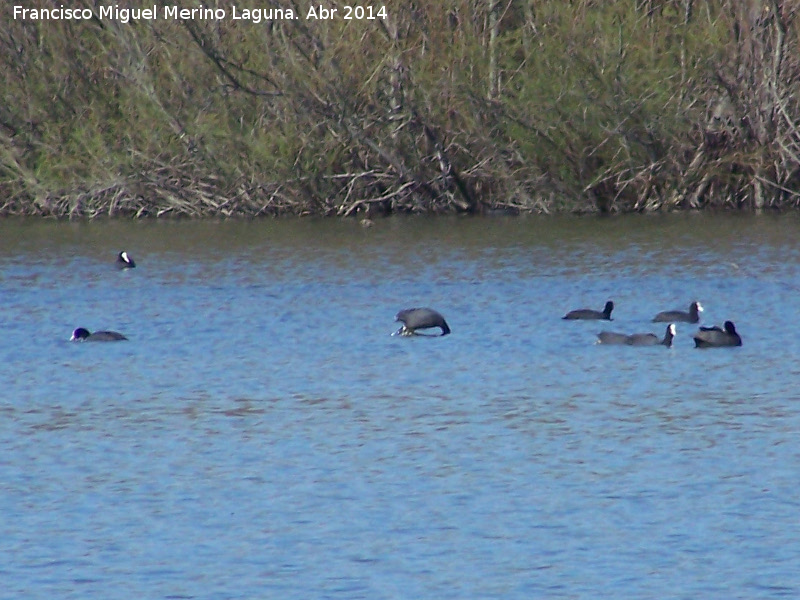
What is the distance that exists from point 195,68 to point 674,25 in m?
9.17

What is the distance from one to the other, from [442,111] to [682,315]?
46.2 ft

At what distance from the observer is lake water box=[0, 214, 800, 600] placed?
930cm

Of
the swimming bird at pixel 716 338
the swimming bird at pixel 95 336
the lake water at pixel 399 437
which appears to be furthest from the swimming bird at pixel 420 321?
the swimming bird at pixel 95 336

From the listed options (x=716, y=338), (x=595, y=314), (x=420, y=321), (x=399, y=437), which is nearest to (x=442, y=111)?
(x=595, y=314)

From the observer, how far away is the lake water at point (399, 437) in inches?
366

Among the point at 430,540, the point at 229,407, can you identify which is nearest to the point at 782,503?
the point at 430,540

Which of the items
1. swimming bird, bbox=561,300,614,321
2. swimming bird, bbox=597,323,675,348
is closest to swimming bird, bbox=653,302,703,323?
swimming bird, bbox=561,300,614,321

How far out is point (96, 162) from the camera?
3344 centimetres

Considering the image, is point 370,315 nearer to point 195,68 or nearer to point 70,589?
point 70,589

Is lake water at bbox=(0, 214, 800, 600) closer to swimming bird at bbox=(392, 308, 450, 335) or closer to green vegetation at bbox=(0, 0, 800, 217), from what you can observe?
swimming bird at bbox=(392, 308, 450, 335)

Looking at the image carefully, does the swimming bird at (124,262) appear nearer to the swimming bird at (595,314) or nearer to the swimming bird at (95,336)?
the swimming bird at (95,336)

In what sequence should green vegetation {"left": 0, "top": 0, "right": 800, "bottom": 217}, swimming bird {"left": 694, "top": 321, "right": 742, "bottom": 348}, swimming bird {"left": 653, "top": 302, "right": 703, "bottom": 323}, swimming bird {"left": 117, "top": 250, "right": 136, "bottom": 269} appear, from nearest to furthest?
swimming bird {"left": 694, "top": 321, "right": 742, "bottom": 348}, swimming bird {"left": 653, "top": 302, "right": 703, "bottom": 323}, swimming bird {"left": 117, "top": 250, "right": 136, "bottom": 269}, green vegetation {"left": 0, "top": 0, "right": 800, "bottom": 217}

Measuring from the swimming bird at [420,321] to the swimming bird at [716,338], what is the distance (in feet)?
9.29

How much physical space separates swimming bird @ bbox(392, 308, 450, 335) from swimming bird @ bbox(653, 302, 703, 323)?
2460 millimetres
